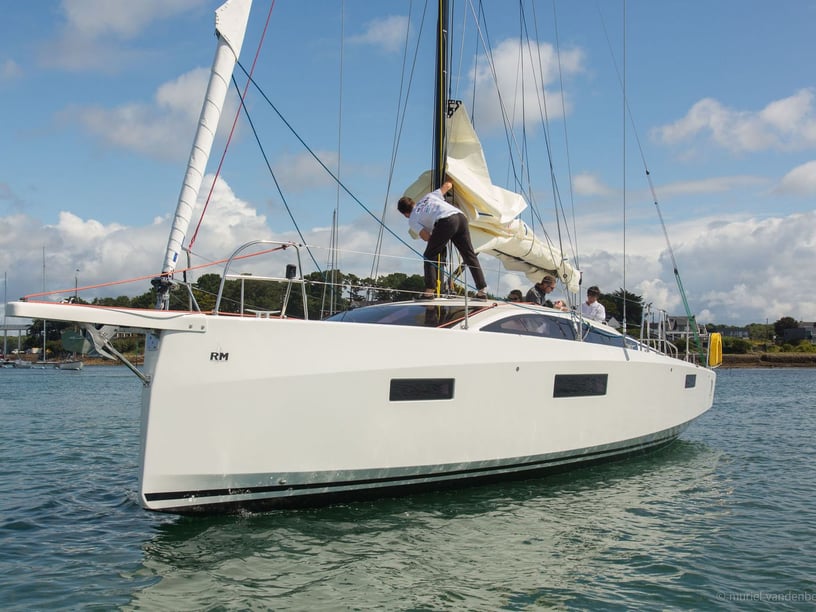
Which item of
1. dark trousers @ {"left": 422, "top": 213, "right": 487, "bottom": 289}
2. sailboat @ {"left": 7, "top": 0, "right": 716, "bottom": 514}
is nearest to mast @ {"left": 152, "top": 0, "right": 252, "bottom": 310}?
sailboat @ {"left": 7, "top": 0, "right": 716, "bottom": 514}

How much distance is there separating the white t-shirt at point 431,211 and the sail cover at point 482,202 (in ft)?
2.57

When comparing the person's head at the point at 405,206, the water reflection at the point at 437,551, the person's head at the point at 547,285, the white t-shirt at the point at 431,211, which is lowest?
the water reflection at the point at 437,551

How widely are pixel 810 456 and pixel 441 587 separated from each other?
8738 mm

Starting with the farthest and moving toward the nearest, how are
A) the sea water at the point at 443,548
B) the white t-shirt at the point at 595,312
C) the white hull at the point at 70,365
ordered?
the white hull at the point at 70,365
the white t-shirt at the point at 595,312
the sea water at the point at 443,548

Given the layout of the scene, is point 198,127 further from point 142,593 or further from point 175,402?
point 142,593

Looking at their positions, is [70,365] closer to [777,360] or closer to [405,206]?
[405,206]

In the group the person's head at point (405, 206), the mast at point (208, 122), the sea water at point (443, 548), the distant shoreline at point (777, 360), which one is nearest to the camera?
the sea water at point (443, 548)

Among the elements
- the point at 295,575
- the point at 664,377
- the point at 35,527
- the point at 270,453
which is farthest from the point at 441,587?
the point at 664,377

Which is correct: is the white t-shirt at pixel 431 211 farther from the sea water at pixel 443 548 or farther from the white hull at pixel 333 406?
the sea water at pixel 443 548

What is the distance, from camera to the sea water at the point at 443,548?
499cm

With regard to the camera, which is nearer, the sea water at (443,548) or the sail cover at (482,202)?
the sea water at (443,548)

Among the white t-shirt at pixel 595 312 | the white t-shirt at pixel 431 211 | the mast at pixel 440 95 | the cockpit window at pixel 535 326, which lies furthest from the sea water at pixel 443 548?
the mast at pixel 440 95

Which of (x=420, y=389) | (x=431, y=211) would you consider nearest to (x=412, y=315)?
(x=420, y=389)

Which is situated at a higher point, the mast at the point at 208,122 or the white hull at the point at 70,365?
the mast at the point at 208,122
